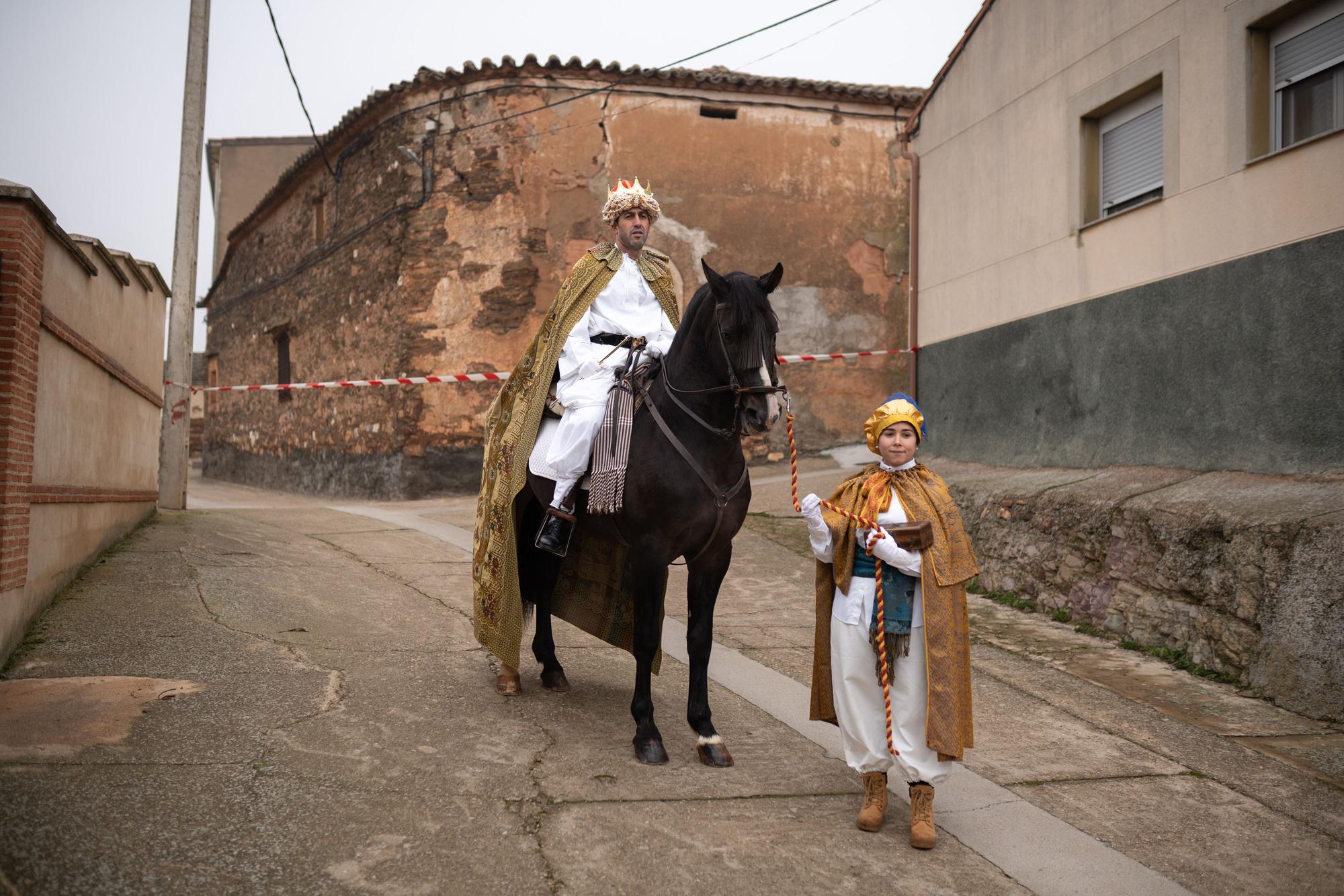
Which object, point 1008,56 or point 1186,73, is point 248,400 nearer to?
point 1008,56

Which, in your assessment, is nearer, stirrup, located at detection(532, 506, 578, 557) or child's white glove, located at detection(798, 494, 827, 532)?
child's white glove, located at detection(798, 494, 827, 532)

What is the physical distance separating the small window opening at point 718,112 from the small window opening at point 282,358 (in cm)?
985

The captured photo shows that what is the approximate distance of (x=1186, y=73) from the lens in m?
Answer: 7.12

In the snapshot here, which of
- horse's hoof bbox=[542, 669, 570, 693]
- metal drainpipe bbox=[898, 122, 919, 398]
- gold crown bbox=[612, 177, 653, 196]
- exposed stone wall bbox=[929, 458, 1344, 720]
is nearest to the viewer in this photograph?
gold crown bbox=[612, 177, 653, 196]

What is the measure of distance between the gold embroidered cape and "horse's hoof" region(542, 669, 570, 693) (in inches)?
73.0

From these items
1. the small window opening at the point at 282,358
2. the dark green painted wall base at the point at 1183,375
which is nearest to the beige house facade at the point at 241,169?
the small window opening at the point at 282,358

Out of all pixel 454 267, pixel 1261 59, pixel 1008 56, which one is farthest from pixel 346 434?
pixel 1261 59

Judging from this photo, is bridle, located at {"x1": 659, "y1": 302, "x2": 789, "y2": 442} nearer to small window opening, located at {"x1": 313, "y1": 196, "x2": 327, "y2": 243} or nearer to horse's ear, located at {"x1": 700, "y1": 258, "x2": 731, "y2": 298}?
horse's ear, located at {"x1": 700, "y1": 258, "x2": 731, "y2": 298}

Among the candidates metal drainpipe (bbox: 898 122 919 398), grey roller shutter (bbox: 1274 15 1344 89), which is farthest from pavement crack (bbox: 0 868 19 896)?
metal drainpipe (bbox: 898 122 919 398)

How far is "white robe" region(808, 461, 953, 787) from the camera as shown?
11.0ft

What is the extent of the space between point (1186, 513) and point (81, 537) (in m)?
6.97

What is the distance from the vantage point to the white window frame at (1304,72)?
6.23 m

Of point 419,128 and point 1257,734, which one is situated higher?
point 419,128

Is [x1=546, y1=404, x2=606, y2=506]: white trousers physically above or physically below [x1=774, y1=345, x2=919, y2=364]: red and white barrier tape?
below
